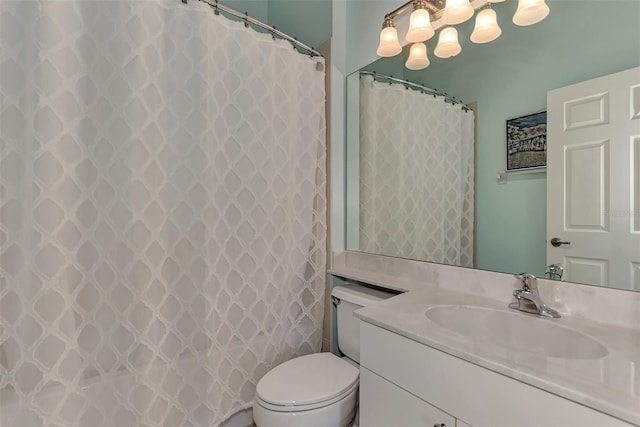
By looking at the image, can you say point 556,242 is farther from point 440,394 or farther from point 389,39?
point 389,39

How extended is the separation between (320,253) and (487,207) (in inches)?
33.6

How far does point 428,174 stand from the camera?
1.55 m

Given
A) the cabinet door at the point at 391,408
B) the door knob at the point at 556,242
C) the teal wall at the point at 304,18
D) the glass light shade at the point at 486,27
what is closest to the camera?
the cabinet door at the point at 391,408

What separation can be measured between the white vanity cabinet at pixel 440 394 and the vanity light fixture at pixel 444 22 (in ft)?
4.00

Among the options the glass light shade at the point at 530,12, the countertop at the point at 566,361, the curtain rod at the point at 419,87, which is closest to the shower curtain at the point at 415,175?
the curtain rod at the point at 419,87

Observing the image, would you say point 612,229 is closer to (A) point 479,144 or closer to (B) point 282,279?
(A) point 479,144

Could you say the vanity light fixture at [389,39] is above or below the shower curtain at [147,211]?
above

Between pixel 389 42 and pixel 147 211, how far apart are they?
1.37 m

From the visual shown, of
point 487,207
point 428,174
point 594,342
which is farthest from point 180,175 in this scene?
point 594,342

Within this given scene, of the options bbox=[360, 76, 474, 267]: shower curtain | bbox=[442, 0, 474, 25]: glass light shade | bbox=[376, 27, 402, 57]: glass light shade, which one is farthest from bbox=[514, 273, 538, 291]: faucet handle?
bbox=[376, 27, 402, 57]: glass light shade

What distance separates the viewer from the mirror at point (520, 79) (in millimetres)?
959

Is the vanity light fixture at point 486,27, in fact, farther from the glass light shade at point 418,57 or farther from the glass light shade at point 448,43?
the glass light shade at point 418,57

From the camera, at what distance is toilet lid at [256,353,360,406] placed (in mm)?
1114

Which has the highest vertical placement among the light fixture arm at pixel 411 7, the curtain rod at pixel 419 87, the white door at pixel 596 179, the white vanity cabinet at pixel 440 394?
the light fixture arm at pixel 411 7
